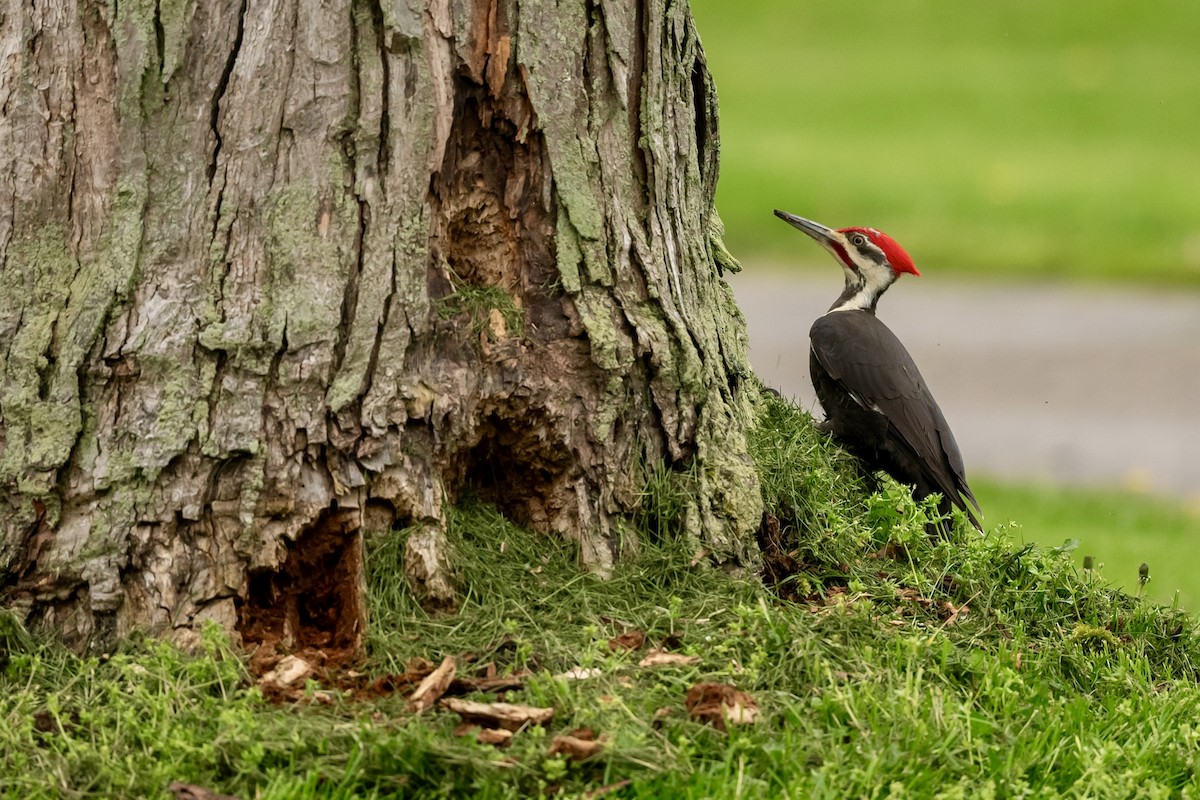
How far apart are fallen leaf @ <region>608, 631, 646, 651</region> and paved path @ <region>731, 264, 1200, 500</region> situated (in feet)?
15.9

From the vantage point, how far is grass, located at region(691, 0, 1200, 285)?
1513cm

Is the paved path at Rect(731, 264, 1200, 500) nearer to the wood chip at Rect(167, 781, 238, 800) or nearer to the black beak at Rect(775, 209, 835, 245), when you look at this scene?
the black beak at Rect(775, 209, 835, 245)

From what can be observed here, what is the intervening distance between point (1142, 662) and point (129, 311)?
2767 millimetres

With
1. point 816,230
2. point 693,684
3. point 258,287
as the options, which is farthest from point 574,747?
point 816,230

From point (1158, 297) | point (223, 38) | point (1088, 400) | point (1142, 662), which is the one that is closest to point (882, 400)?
point (1142, 662)

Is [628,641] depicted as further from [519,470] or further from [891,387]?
[891,387]

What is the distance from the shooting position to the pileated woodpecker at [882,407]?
5582mm

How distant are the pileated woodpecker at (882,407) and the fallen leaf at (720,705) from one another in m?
1.92

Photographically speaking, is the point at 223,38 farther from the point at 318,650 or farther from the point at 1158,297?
the point at 1158,297

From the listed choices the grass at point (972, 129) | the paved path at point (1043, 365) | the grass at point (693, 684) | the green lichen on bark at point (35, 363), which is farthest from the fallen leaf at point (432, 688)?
the grass at point (972, 129)

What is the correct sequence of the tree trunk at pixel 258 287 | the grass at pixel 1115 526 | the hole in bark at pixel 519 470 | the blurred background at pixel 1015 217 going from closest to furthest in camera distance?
the tree trunk at pixel 258 287 → the hole in bark at pixel 519 470 → the grass at pixel 1115 526 → the blurred background at pixel 1015 217

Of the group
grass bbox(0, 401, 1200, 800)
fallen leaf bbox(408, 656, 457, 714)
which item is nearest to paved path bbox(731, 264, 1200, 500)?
grass bbox(0, 401, 1200, 800)

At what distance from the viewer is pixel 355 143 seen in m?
3.58

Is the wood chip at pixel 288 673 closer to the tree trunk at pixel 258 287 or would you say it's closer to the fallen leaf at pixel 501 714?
the tree trunk at pixel 258 287
